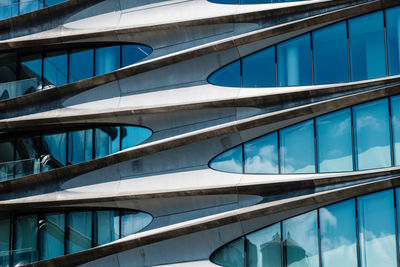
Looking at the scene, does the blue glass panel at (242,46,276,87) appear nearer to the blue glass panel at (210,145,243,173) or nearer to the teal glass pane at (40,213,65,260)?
the blue glass panel at (210,145,243,173)

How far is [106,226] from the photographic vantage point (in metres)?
40.9

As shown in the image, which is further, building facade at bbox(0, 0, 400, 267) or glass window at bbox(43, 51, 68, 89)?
glass window at bbox(43, 51, 68, 89)

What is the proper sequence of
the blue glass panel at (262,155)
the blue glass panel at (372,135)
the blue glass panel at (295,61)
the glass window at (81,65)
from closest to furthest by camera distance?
the blue glass panel at (372,135) → the blue glass panel at (262,155) → the blue glass panel at (295,61) → the glass window at (81,65)

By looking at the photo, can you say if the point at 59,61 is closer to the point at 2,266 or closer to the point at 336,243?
the point at 2,266

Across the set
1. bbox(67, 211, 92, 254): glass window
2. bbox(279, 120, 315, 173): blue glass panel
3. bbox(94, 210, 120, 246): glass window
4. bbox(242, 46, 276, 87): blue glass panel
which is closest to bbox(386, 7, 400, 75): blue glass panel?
bbox(279, 120, 315, 173): blue glass panel

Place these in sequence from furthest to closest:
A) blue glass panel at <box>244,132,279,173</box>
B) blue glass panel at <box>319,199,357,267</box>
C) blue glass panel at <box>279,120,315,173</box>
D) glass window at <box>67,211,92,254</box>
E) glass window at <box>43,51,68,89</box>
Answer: glass window at <box>43,51,68,89</box> < glass window at <box>67,211,92,254</box> < blue glass panel at <box>244,132,279,173</box> < blue glass panel at <box>279,120,315,173</box> < blue glass panel at <box>319,199,357,267</box>

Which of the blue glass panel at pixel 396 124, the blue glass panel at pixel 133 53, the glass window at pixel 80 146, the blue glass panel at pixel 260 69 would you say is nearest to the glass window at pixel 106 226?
the glass window at pixel 80 146

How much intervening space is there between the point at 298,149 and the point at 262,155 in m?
1.63

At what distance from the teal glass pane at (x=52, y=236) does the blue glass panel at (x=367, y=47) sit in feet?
46.7

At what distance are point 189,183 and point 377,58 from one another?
9295mm

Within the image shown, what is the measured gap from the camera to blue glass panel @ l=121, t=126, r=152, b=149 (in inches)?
1625

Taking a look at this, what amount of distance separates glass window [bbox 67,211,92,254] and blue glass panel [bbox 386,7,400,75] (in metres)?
14.4

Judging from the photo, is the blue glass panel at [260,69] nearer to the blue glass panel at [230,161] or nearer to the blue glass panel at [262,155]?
the blue glass panel at [262,155]

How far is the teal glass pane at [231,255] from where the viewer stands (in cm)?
3819
